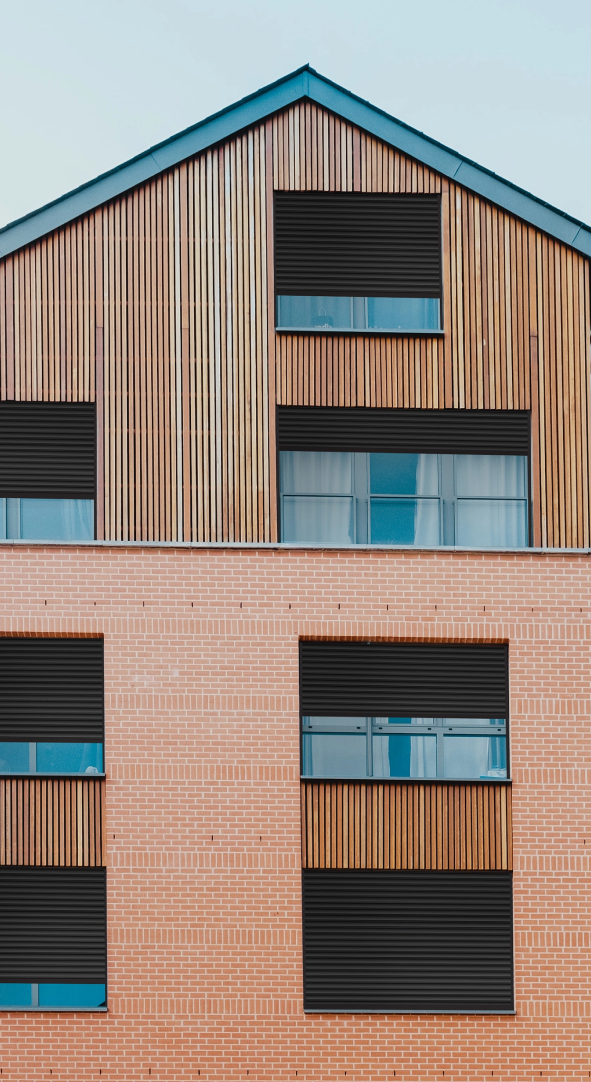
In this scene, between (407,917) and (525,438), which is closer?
(407,917)

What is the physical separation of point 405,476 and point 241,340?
9.48ft

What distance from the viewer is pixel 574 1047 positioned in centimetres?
1316

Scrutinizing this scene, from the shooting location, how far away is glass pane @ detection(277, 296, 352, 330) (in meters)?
14.3

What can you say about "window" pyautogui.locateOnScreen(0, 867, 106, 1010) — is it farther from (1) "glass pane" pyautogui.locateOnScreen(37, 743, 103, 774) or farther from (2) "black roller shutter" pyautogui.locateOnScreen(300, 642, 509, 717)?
(2) "black roller shutter" pyautogui.locateOnScreen(300, 642, 509, 717)

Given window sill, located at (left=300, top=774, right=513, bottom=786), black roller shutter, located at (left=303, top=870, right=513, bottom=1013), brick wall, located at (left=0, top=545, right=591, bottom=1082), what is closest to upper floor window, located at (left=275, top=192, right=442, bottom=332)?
brick wall, located at (left=0, top=545, right=591, bottom=1082)

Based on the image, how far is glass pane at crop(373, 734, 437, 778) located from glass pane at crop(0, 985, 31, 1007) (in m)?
5.19

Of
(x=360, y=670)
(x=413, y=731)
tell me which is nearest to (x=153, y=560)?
(x=360, y=670)

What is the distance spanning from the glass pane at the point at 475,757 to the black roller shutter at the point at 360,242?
20.0 feet

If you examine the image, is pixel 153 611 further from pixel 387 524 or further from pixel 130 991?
pixel 130 991

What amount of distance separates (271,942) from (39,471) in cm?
680

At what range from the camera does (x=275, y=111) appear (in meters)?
14.3

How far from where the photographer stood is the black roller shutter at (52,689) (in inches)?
533

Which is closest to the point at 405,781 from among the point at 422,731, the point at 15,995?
the point at 422,731

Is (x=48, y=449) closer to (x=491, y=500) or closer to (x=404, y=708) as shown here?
(x=404, y=708)
